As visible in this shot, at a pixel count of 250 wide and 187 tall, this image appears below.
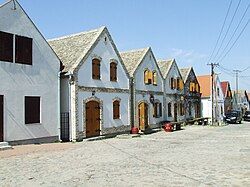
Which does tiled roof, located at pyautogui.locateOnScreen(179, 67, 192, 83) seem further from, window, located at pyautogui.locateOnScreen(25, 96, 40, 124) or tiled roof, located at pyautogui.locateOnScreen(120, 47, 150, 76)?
window, located at pyautogui.locateOnScreen(25, 96, 40, 124)

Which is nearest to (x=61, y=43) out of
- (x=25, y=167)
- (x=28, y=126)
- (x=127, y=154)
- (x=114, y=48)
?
(x=114, y=48)

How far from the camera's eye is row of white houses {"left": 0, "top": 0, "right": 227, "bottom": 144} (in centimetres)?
1612

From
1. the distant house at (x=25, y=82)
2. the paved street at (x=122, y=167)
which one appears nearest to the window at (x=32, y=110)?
the distant house at (x=25, y=82)

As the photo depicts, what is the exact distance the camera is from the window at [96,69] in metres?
21.0

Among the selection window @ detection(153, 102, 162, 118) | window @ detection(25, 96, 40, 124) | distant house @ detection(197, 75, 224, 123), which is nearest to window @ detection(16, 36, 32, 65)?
window @ detection(25, 96, 40, 124)

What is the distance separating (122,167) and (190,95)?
29.5 meters

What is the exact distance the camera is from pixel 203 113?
46062 mm

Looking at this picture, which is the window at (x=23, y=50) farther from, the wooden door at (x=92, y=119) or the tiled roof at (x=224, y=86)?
the tiled roof at (x=224, y=86)

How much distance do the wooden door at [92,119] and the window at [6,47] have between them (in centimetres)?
618

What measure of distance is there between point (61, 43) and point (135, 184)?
17.0 metres

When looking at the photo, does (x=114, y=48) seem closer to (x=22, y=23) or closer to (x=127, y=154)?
(x=22, y=23)

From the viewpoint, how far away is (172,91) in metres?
33.9

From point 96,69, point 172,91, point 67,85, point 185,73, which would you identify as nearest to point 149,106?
point 172,91

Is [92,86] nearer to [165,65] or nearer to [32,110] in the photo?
[32,110]
